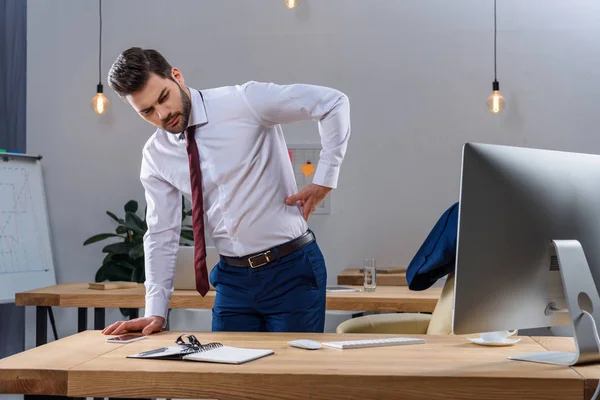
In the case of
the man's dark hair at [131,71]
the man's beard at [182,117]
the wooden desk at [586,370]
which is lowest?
the wooden desk at [586,370]

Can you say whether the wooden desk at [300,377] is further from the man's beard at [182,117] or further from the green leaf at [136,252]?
the green leaf at [136,252]

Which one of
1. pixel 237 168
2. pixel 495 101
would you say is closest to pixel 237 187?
pixel 237 168

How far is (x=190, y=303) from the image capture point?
3.25 m

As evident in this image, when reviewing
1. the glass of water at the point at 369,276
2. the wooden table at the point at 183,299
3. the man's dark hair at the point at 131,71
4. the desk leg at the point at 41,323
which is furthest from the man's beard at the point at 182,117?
the desk leg at the point at 41,323

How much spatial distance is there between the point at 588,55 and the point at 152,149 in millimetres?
3901

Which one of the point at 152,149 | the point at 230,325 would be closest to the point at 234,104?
the point at 152,149

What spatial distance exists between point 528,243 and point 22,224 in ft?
13.7

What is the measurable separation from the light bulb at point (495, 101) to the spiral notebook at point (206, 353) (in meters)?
3.65

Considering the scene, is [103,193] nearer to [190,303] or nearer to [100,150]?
[100,150]

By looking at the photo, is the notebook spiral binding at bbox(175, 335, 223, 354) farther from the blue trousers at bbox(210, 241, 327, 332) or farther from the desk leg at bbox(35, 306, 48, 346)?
the desk leg at bbox(35, 306, 48, 346)

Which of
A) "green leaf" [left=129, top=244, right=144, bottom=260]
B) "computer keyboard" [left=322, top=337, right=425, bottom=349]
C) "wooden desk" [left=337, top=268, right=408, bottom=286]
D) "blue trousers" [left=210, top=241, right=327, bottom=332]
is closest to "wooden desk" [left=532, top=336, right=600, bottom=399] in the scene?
"computer keyboard" [left=322, top=337, right=425, bottom=349]

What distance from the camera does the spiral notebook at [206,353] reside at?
148cm

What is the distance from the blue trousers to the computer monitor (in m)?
0.72

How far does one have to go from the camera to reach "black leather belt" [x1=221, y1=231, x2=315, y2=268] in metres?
2.06
